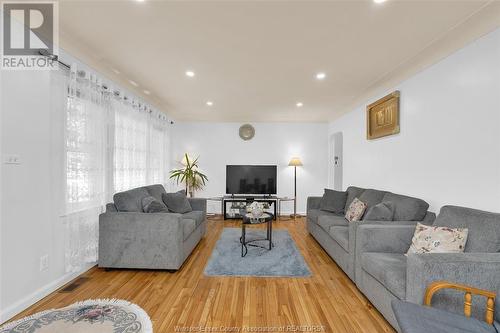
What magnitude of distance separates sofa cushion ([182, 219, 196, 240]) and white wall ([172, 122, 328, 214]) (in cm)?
284

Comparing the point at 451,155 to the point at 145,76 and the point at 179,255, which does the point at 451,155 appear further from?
the point at 145,76

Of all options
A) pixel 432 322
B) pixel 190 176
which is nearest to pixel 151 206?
pixel 190 176

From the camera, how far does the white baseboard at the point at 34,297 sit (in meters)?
2.01

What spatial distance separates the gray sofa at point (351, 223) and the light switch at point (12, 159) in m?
3.37

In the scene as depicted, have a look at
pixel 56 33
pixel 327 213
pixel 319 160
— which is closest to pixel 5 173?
pixel 56 33

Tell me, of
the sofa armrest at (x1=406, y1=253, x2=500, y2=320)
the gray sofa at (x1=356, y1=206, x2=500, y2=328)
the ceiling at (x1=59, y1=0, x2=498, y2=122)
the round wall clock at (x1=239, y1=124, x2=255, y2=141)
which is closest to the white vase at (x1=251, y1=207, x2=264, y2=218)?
the gray sofa at (x1=356, y1=206, x2=500, y2=328)

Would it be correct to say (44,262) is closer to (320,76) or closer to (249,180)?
(320,76)

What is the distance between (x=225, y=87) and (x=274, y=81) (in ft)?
2.64

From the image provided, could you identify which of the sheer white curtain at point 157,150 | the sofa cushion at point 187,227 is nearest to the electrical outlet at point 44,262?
the sofa cushion at point 187,227

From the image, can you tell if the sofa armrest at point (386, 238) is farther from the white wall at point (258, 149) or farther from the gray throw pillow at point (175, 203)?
the white wall at point (258, 149)

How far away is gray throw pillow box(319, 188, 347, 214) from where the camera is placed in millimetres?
4301

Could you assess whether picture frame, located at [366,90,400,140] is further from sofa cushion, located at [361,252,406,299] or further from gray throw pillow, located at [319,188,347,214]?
sofa cushion, located at [361,252,406,299]

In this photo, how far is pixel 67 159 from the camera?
267 cm

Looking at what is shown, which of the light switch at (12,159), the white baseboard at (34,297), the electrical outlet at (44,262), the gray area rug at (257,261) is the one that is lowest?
the gray area rug at (257,261)
